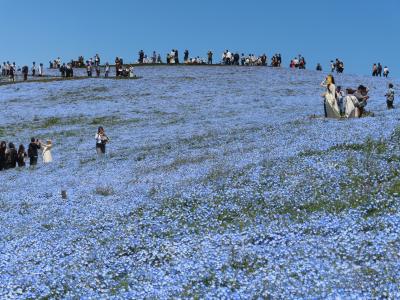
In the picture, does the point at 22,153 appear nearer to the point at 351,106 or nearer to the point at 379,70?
the point at 351,106

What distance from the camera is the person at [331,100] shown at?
2845 centimetres

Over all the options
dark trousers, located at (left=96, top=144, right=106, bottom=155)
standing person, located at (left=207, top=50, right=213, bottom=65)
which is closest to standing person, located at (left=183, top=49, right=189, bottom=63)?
standing person, located at (left=207, top=50, right=213, bottom=65)

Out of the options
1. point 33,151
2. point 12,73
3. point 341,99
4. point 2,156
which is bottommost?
point 2,156

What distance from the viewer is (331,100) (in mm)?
28797

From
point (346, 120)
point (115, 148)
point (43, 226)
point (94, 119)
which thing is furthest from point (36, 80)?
point (43, 226)

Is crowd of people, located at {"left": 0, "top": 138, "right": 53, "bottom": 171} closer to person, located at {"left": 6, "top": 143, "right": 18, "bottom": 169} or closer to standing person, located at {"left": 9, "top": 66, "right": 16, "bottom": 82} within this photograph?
person, located at {"left": 6, "top": 143, "right": 18, "bottom": 169}

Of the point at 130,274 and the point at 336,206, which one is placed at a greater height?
the point at 336,206

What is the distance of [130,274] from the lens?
1198cm

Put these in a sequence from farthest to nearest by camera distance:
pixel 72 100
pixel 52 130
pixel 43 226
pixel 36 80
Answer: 1. pixel 36 80
2. pixel 72 100
3. pixel 52 130
4. pixel 43 226

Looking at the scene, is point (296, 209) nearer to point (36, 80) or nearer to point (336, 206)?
point (336, 206)

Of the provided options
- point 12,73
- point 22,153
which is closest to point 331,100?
point 22,153

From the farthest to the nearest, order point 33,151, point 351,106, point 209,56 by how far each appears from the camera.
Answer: point 209,56 → point 33,151 → point 351,106

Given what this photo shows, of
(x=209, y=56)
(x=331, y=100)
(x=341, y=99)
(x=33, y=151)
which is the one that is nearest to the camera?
(x=331, y=100)

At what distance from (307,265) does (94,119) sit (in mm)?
35956
